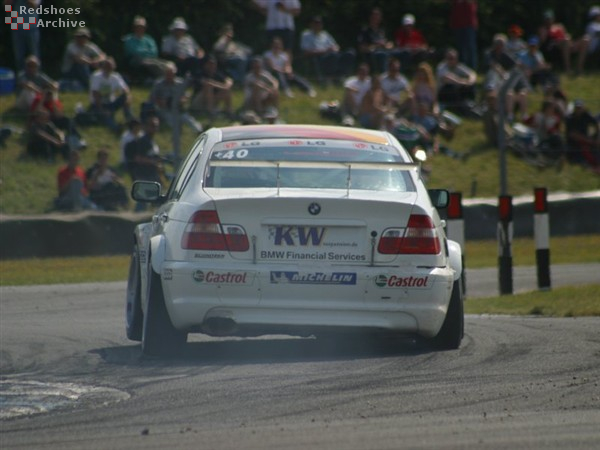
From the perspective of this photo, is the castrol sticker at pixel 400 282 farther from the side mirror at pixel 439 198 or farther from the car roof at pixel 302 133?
the car roof at pixel 302 133

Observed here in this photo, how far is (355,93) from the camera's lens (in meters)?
22.1

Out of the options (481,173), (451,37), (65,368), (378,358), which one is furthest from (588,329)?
(451,37)

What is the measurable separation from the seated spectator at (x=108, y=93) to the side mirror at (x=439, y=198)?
1116 centimetres

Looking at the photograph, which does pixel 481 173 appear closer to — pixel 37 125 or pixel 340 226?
pixel 37 125

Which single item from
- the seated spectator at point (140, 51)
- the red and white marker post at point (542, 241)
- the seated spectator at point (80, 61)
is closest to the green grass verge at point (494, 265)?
the red and white marker post at point (542, 241)

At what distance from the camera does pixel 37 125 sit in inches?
754

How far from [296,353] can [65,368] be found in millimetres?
1504

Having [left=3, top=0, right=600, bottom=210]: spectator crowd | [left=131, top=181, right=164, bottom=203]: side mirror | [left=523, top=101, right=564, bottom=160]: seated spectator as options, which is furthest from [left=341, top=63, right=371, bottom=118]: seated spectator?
[left=131, top=181, right=164, bottom=203]: side mirror

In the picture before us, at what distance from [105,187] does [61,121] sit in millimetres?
1393

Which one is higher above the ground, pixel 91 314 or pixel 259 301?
pixel 259 301

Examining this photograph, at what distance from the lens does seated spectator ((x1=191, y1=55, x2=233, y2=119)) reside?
20859 mm

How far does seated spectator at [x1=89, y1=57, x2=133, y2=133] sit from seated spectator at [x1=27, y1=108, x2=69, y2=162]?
3.56 feet

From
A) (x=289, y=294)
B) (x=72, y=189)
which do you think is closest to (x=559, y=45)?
(x=72, y=189)

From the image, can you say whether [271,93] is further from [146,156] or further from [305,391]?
[305,391]
